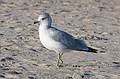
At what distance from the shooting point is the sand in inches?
331

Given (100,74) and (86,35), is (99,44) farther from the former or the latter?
(100,74)

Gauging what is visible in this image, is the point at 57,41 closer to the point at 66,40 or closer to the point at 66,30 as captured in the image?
the point at 66,40

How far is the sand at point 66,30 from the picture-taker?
840 centimetres

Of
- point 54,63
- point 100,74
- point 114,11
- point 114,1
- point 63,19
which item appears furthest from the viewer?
point 114,1

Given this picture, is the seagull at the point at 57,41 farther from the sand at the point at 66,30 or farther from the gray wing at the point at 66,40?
the sand at the point at 66,30

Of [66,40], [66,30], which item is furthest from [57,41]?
[66,30]

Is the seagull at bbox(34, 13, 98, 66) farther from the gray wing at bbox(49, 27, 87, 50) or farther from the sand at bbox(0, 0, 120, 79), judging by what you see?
the sand at bbox(0, 0, 120, 79)

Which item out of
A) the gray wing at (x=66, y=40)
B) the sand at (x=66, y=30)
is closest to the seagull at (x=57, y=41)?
the gray wing at (x=66, y=40)

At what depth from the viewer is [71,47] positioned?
871 centimetres

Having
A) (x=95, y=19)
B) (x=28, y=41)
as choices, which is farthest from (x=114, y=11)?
(x=28, y=41)

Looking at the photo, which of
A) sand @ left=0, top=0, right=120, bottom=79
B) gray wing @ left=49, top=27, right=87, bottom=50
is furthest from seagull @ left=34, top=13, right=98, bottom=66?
sand @ left=0, top=0, right=120, bottom=79

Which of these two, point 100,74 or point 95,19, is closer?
point 100,74

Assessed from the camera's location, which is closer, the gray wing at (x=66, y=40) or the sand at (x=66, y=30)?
the sand at (x=66, y=30)

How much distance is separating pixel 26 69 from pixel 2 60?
590mm
